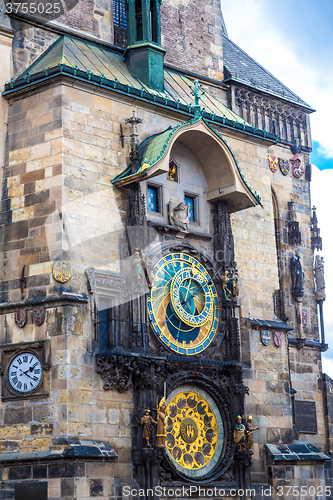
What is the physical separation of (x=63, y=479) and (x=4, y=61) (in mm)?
9889

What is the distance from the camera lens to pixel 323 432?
91.5 feet

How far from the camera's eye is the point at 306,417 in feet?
90.3

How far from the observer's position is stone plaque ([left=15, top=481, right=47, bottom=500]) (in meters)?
18.2

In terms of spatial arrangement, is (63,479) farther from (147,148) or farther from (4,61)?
(4,61)

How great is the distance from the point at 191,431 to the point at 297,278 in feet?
28.8

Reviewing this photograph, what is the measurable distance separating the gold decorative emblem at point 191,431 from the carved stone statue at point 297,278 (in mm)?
7723

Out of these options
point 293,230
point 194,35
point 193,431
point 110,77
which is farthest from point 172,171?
point 293,230

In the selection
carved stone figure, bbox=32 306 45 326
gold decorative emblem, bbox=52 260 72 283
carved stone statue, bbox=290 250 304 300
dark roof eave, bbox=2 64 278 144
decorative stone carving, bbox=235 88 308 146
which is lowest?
carved stone figure, bbox=32 306 45 326

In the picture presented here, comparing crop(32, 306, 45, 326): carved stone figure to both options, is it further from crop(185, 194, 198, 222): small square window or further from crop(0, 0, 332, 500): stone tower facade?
crop(185, 194, 198, 222): small square window

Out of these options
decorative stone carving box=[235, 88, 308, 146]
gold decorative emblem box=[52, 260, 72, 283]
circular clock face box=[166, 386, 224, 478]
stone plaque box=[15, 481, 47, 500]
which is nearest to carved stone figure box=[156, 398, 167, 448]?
circular clock face box=[166, 386, 224, 478]

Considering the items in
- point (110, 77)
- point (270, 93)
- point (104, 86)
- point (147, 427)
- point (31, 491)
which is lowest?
point (31, 491)

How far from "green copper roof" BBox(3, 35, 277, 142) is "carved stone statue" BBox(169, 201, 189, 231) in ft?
8.51

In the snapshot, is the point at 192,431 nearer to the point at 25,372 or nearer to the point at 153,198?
the point at 25,372

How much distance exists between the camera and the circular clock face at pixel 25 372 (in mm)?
19141
